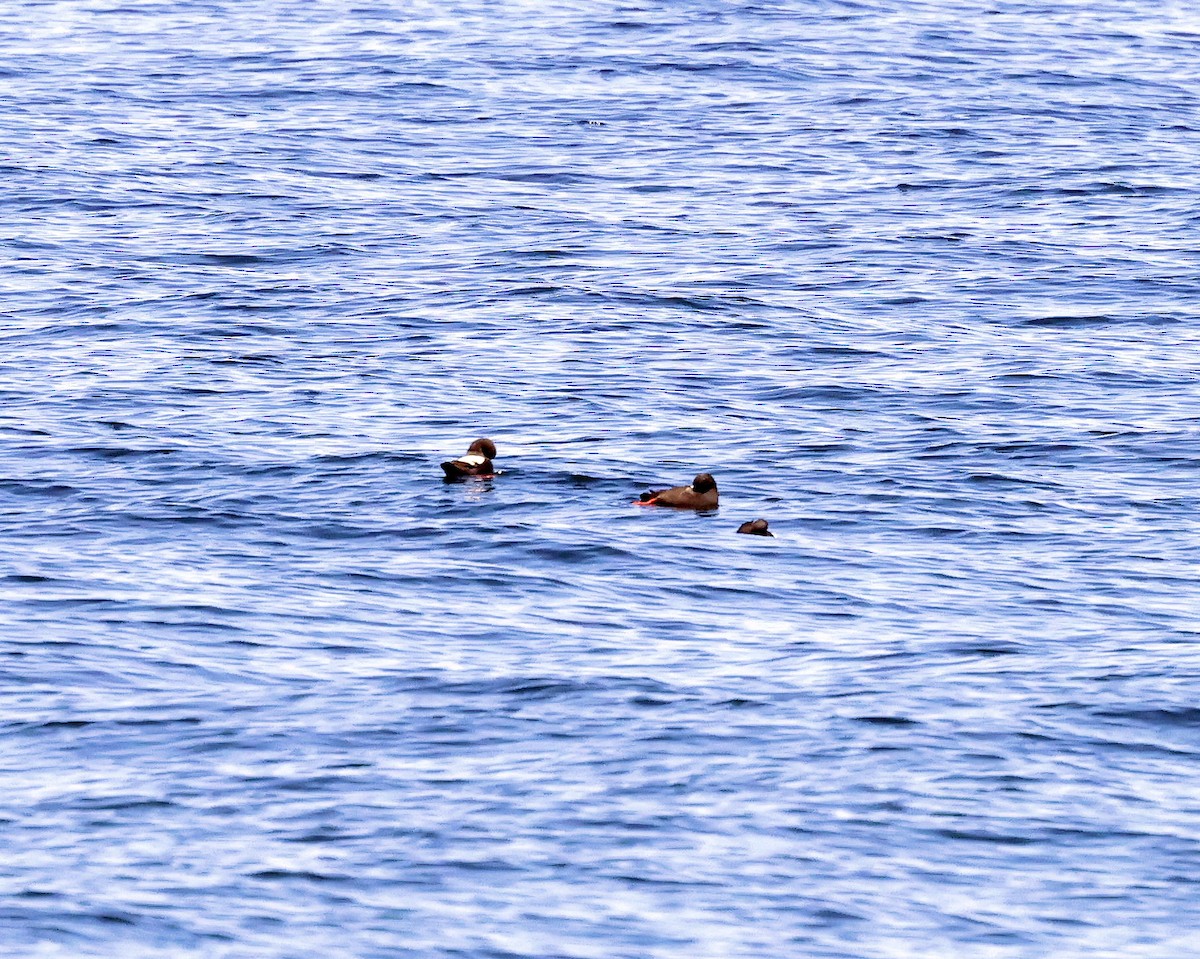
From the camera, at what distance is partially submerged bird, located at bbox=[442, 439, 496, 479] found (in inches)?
979

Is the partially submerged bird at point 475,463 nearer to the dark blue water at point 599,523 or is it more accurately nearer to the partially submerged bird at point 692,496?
the dark blue water at point 599,523

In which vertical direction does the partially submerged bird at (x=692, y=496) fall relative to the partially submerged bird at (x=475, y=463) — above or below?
below

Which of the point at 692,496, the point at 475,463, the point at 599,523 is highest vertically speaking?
the point at 475,463

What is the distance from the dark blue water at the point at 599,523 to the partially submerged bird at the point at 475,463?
1.38 ft

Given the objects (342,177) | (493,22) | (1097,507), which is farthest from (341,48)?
(1097,507)

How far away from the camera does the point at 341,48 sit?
55.2 m

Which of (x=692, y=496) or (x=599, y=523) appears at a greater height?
(x=692, y=496)

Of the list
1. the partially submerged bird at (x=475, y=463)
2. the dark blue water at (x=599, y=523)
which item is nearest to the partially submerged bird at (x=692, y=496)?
the dark blue water at (x=599, y=523)

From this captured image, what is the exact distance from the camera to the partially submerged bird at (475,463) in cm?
2488

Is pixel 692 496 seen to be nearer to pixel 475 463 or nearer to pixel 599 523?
pixel 599 523

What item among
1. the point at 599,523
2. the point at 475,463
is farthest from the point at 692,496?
the point at 475,463

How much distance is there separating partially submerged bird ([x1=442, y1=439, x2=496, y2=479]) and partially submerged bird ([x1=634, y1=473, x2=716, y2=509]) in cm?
193

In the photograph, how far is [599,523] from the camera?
79.6 feet

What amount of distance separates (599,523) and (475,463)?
67.8 inches
